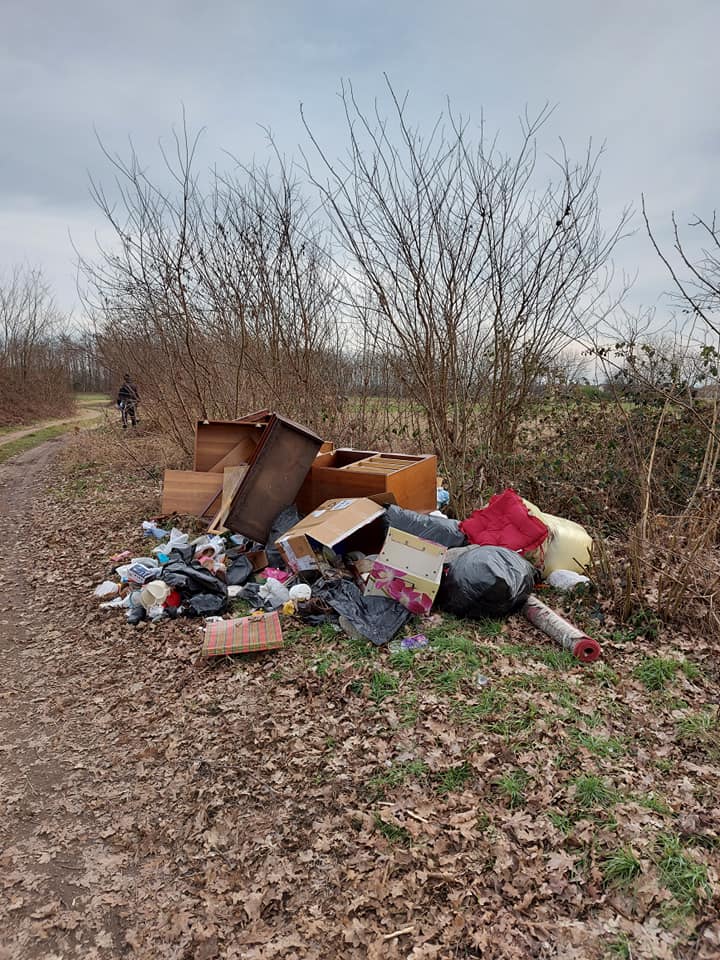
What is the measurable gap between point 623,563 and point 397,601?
1959 millimetres

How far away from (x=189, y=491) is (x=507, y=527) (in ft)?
12.5

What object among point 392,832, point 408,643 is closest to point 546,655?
point 408,643

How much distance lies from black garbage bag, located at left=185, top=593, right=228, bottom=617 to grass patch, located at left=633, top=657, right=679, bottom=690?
10.5 ft

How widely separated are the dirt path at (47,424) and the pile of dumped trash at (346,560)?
48.2 feet

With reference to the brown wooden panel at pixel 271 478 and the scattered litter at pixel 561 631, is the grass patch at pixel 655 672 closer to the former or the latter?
the scattered litter at pixel 561 631

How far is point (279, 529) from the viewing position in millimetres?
5820

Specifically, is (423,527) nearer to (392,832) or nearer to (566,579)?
(566,579)

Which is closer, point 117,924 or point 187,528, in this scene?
point 117,924

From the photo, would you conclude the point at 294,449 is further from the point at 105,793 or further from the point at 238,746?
the point at 105,793

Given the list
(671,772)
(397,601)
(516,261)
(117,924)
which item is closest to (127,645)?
(397,601)

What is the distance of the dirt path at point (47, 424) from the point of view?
19.2 metres

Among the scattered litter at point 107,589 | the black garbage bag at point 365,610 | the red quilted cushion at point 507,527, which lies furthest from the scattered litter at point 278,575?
the red quilted cushion at point 507,527

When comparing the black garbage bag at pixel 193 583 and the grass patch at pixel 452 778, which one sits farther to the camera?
the black garbage bag at pixel 193 583

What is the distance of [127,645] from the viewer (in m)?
4.67
